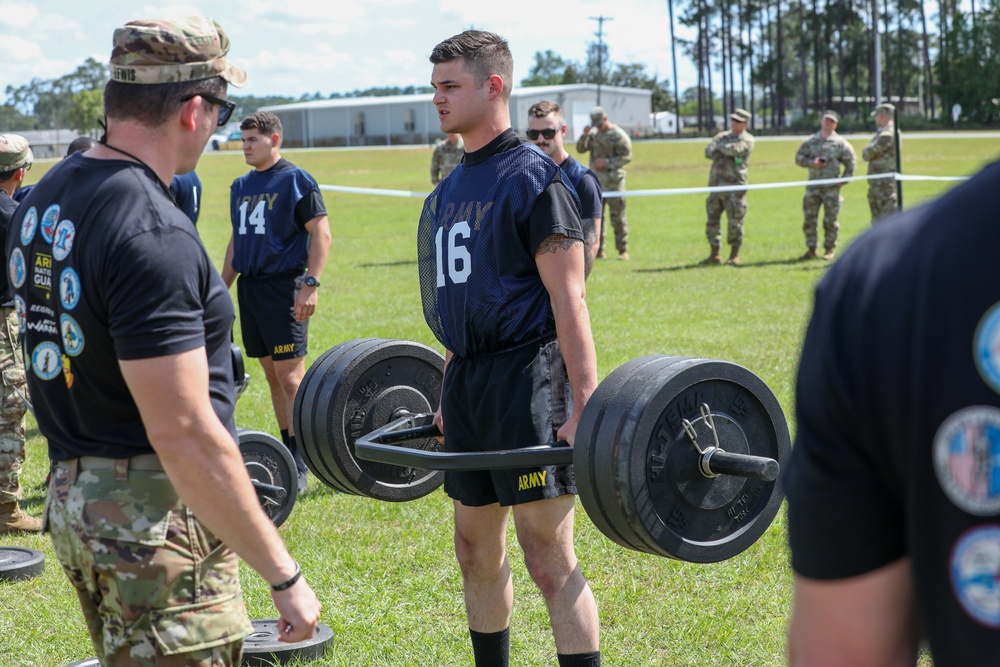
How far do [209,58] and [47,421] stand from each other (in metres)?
0.96

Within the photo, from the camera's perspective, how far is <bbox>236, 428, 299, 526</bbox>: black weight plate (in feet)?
17.0

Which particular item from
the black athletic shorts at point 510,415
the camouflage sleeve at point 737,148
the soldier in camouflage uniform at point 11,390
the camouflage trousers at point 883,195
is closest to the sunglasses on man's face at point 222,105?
the black athletic shorts at point 510,415

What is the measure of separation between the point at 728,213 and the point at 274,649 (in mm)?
13648

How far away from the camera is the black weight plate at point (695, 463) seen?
308cm

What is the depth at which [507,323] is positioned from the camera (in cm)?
346

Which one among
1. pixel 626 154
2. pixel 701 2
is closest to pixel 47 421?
pixel 626 154

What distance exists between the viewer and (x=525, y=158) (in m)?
3.48

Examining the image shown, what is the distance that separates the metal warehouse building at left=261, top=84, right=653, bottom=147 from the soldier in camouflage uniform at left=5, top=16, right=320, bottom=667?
8089 centimetres

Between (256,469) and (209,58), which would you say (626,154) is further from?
(209,58)

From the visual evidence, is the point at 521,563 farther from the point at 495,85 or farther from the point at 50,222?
the point at 50,222

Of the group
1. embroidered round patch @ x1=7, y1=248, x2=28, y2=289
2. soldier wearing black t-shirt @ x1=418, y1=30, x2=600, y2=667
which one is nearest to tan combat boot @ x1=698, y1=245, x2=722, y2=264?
soldier wearing black t-shirt @ x1=418, y1=30, x2=600, y2=667

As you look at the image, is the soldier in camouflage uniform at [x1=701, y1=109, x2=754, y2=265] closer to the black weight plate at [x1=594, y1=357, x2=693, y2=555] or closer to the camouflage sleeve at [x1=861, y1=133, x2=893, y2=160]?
the camouflage sleeve at [x1=861, y1=133, x2=893, y2=160]

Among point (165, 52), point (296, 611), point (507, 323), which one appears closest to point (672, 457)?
point (507, 323)

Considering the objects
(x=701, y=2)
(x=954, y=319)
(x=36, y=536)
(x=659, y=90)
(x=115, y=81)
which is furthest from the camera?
(x=659, y=90)
